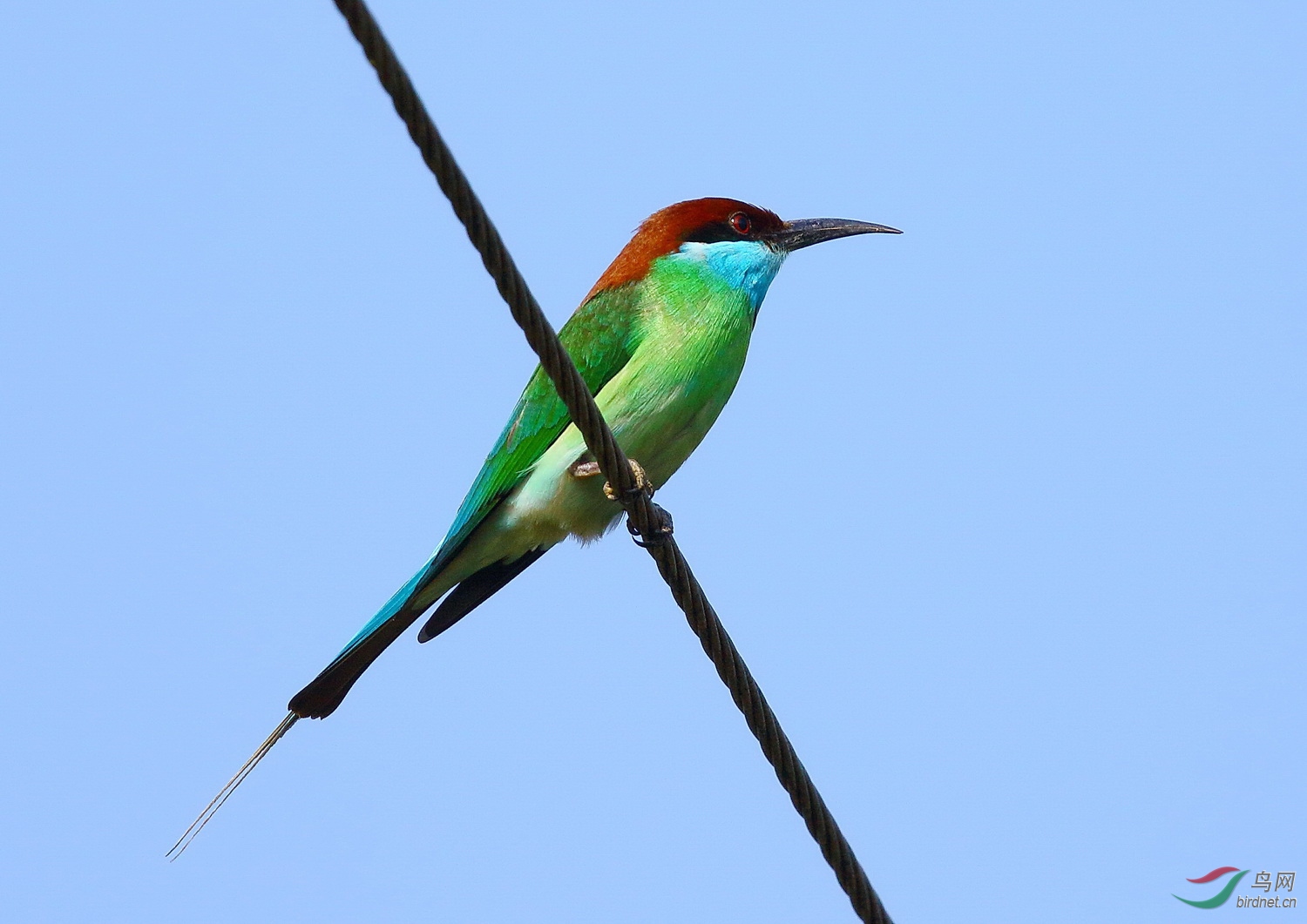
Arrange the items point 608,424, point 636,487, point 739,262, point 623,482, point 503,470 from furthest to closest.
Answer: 1. point 739,262
2. point 503,470
3. point 608,424
4. point 636,487
5. point 623,482

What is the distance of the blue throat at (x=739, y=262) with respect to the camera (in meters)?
4.29

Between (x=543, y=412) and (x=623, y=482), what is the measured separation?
1.32 meters

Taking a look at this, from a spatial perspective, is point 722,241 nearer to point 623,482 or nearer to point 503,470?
point 503,470

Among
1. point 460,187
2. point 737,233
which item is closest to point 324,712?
point 737,233

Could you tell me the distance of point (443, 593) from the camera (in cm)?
421

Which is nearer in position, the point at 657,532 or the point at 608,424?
the point at 657,532

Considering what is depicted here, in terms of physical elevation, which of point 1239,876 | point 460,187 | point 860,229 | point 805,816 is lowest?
point 1239,876

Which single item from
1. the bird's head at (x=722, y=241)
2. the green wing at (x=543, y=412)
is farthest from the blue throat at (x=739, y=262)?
the green wing at (x=543, y=412)

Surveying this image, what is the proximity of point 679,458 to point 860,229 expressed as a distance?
1.25 metres

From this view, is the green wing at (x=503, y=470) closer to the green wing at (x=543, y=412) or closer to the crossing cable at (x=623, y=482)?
the green wing at (x=543, y=412)

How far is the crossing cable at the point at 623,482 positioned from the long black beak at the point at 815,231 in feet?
5.36

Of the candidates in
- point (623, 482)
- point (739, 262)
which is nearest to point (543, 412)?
point (739, 262)

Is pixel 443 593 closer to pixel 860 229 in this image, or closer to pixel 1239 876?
pixel 860 229

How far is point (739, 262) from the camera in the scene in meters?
4.37
